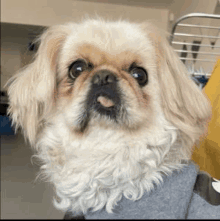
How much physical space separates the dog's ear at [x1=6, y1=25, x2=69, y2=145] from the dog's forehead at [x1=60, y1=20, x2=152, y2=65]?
46 mm

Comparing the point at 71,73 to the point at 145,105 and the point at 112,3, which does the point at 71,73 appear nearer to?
the point at 145,105

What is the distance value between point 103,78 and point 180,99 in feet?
0.76

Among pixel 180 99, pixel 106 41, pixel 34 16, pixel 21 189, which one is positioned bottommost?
pixel 21 189

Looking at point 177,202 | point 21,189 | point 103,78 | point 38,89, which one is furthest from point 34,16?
point 177,202

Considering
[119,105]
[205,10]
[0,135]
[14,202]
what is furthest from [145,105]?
[0,135]

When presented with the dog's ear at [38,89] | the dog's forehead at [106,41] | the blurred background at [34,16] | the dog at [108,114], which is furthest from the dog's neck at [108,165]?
the blurred background at [34,16]

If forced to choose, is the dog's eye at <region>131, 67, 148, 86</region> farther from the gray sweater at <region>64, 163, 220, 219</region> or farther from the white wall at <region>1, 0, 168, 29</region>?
the white wall at <region>1, 0, 168, 29</region>

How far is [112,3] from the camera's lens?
3.81 meters

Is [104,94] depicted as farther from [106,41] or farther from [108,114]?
[106,41]

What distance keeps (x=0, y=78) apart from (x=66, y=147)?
6.46m

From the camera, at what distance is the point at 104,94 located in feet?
1.73

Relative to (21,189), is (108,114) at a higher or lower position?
higher

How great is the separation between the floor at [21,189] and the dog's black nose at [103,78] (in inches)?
19.1

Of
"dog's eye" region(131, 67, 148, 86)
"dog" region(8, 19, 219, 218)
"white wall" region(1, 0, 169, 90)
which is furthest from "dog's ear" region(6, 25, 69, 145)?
"white wall" region(1, 0, 169, 90)
